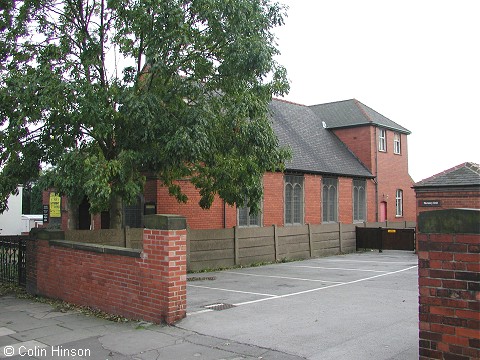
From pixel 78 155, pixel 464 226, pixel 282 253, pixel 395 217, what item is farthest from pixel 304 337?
pixel 395 217

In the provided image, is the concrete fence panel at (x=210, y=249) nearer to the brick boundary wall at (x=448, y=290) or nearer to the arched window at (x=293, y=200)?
the arched window at (x=293, y=200)

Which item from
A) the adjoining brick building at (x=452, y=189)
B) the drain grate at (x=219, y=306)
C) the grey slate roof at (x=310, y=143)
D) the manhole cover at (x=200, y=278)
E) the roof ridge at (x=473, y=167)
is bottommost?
the manhole cover at (x=200, y=278)

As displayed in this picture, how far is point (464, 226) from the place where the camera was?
4270 millimetres

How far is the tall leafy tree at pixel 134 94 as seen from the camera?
10.5 metres

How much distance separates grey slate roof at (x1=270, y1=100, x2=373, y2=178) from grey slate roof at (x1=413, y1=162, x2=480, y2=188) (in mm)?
5873

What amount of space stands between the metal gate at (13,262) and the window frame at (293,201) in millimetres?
13216

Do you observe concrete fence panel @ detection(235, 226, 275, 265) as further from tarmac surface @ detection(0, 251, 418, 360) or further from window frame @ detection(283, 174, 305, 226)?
tarmac surface @ detection(0, 251, 418, 360)

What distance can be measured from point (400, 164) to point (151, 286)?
28851 mm

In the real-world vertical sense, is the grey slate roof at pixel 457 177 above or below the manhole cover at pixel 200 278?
above

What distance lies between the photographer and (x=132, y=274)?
8.15 metres

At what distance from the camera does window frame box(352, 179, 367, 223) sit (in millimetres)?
28594

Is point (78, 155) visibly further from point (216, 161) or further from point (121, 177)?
point (216, 161)

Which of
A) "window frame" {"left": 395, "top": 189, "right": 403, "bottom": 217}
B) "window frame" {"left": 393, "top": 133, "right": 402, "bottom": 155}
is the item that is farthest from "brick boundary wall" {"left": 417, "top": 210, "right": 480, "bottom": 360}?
"window frame" {"left": 395, "top": 189, "right": 403, "bottom": 217}

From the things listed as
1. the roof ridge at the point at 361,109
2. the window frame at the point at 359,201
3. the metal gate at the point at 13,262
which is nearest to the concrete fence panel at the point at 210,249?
the metal gate at the point at 13,262
